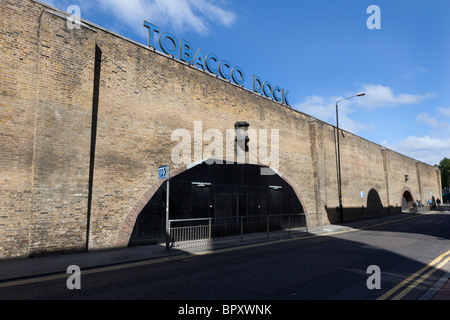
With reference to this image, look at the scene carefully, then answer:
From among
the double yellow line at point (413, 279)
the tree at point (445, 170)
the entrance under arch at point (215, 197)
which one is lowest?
the double yellow line at point (413, 279)

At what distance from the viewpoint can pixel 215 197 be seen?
14.2 meters

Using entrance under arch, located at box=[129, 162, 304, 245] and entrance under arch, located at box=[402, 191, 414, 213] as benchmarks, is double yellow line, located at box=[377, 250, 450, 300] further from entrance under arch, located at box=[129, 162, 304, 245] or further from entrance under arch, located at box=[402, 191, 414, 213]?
entrance under arch, located at box=[402, 191, 414, 213]

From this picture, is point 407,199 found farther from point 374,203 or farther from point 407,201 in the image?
point 374,203

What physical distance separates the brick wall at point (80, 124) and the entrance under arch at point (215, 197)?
24.0 inches

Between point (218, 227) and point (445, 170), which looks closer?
point (218, 227)

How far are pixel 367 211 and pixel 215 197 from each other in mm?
20682

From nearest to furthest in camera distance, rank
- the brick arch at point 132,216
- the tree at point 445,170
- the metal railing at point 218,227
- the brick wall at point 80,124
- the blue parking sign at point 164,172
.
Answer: the brick wall at point 80,124 < the blue parking sign at point 164,172 < the brick arch at point 132,216 < the metal railing at point 218,227 < the tree at point 445,170

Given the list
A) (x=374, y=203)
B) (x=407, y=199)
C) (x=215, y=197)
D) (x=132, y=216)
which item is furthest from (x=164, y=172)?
(x=407, y=199)

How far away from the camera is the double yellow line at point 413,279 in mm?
5299

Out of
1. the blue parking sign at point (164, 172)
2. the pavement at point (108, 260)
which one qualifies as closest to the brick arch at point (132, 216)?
the pavement at point (108, 260)

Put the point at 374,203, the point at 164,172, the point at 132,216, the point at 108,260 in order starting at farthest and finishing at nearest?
the point at 374,203 → the point at 132,216 → the point at 164,172 → the point at 108,260

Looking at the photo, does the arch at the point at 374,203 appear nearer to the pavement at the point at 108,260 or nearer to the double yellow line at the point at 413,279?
the pavement at the point at 108,260

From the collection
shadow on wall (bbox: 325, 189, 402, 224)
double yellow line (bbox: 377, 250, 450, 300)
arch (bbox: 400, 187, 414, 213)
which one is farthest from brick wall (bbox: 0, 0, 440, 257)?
arch (bbox: 400, 187, 414, 213)

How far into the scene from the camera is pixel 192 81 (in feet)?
47.4
